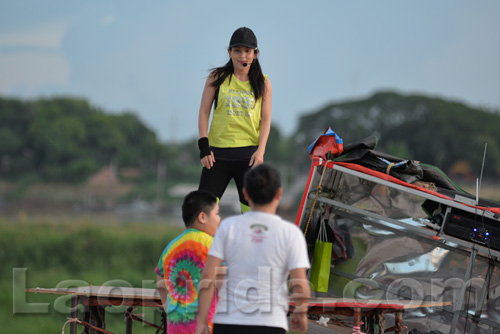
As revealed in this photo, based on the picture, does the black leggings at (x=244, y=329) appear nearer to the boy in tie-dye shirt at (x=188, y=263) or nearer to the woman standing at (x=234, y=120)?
the boy in tie-dye shirt at (x=188, y=263)

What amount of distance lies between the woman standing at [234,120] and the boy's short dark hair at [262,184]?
1.26 m

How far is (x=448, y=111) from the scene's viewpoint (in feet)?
167

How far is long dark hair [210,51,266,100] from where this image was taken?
4598mm

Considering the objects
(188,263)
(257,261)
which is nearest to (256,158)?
(188,263)

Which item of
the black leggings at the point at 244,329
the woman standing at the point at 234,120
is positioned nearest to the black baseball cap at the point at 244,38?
the woman standing at the point at 234,120

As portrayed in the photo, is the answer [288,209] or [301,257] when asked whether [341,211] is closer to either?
[301,257]

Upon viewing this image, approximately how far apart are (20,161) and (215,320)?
48356 mm

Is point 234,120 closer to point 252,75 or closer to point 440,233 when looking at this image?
point 252,75

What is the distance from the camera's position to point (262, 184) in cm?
322

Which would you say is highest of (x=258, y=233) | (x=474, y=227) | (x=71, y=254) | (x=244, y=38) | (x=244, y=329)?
(x=244, y=38)

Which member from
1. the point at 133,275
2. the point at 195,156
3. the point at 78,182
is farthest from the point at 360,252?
the point at 195,156

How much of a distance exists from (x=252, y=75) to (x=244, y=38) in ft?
1.03

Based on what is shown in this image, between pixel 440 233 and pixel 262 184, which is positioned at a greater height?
pixel 262 184

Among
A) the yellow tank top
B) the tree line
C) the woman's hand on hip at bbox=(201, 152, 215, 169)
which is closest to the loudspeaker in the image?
the yellow tank top
